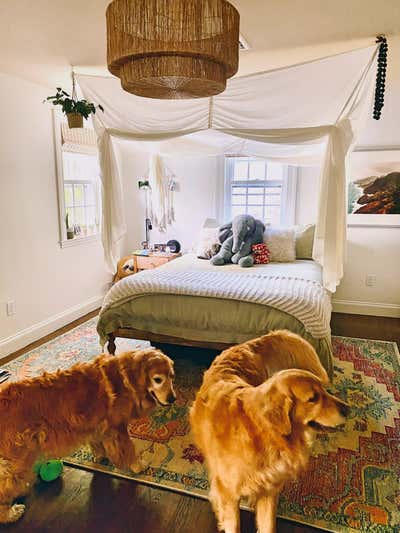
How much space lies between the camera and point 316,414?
134cm

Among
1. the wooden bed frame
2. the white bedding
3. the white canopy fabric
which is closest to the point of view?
the white canopy fabric

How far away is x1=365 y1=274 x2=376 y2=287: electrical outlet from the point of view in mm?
4285

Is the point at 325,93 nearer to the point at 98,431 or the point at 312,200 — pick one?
the point at 312,200

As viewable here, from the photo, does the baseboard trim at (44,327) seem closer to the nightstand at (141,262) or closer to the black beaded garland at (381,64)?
the nightstand at (141,262)

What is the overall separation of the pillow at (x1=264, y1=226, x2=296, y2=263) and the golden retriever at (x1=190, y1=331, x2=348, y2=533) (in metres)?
2.40

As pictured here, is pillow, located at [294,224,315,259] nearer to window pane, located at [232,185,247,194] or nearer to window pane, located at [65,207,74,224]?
window pane, located at [232,185,247,194]

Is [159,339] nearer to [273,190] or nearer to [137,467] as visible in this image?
[137,467]

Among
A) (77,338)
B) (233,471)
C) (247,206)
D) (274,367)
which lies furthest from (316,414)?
(247,206)

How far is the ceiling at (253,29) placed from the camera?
202cm

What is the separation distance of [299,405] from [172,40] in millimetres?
1413

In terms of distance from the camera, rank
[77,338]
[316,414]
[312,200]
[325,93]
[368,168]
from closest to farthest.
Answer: [316,414] < [325,93] < [77,338] < [368,168] < [312,200]

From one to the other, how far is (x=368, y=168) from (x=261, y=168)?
3.98ft

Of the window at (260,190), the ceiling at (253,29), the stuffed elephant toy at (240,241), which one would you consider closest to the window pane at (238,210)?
the window at (260,190)

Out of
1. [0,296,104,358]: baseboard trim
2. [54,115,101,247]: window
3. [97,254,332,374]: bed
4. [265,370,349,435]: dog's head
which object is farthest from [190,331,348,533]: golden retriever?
[54,115,101,247]: window
